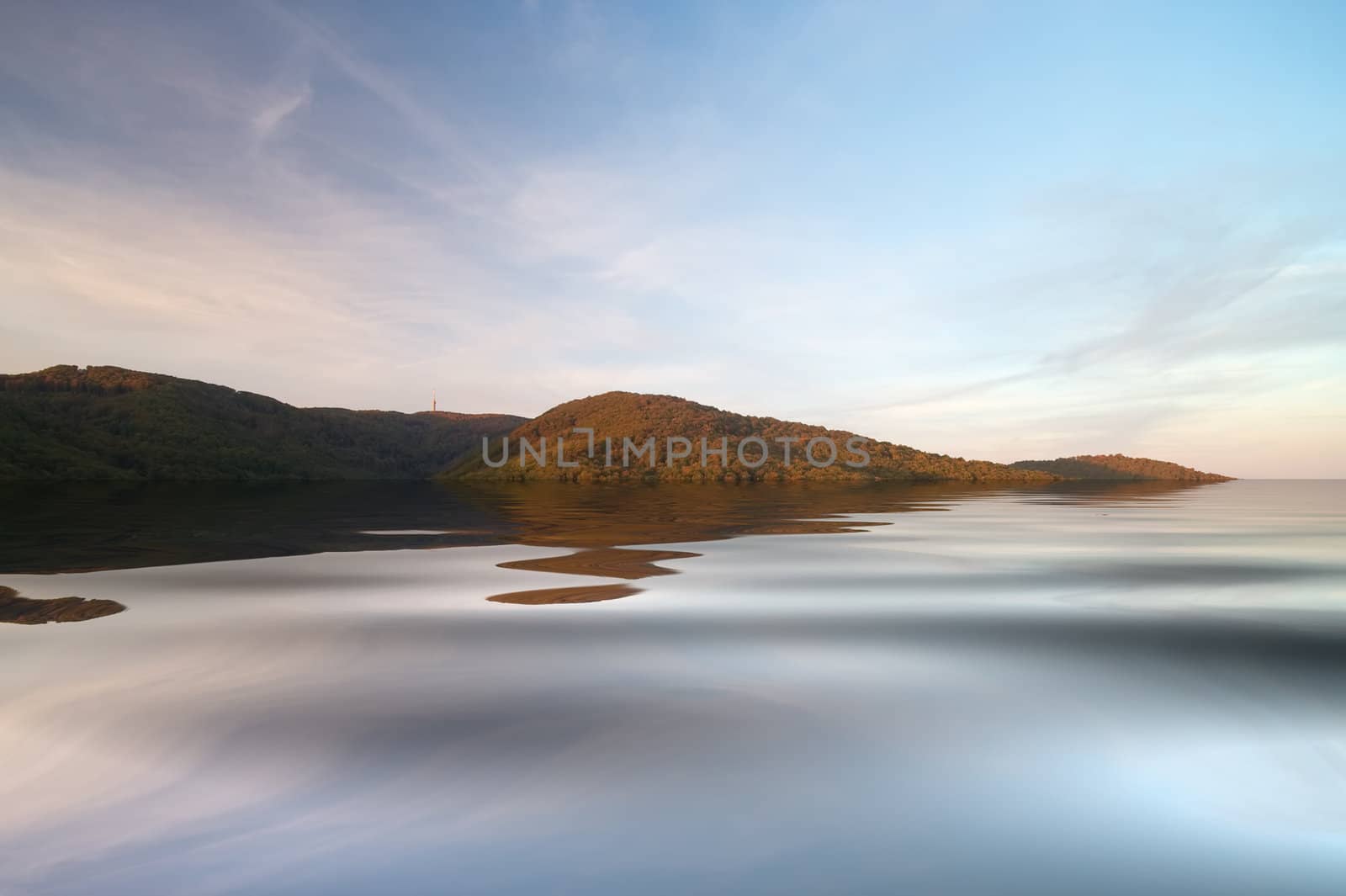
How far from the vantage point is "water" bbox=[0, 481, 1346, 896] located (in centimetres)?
424

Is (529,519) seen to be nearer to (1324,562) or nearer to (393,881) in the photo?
(1324,562)

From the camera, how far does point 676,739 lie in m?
6.12

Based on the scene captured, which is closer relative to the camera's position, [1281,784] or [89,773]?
[1281,784]

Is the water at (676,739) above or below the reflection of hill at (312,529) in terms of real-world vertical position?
below

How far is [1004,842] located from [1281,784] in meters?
2.43

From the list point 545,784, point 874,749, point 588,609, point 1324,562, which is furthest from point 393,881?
point 1324,562

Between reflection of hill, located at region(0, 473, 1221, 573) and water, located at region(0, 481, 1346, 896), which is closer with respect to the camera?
water, located at region(0, 481, 1346, 896)

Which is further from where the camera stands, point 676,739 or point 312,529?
point 312,529

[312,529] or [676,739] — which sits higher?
[312,529]

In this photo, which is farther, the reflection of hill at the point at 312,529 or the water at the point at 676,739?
the reflection of hill at the point at 312,529

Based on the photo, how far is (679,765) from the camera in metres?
5.59

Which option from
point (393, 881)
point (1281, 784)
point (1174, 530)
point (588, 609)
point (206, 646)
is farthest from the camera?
point (1174, 530)

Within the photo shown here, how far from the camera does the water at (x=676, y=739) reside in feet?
13.9

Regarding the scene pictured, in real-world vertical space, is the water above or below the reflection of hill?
below
